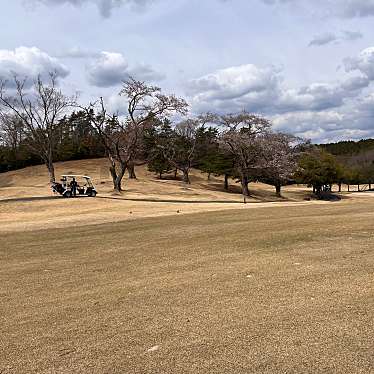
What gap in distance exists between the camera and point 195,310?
668 cm

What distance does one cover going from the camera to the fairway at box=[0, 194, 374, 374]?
16.5 ft

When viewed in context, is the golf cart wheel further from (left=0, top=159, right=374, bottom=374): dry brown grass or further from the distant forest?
the distant forest

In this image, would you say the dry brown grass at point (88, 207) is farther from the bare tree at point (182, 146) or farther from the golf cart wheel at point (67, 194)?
the bare tree at point (182, 146)

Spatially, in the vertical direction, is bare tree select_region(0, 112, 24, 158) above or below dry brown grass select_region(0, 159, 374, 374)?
above

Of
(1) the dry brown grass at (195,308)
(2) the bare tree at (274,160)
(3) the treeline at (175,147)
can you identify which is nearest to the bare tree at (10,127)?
(3) the treeline at (175,147)

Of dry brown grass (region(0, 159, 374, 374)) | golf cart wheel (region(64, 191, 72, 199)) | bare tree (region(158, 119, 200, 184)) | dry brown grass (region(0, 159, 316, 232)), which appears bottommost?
dry brown grass (region(0, 159, 316, 232))

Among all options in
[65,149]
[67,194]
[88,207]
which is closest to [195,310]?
[88,207]

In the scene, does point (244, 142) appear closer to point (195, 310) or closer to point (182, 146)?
point (182, 146)

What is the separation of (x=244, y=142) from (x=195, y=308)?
5588cm

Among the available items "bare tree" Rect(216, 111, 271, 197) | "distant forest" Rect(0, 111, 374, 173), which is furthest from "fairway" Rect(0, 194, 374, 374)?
"distant forest" Rect(0, 111, 374, 173)

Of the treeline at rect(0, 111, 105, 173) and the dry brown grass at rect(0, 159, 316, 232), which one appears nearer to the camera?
the dry brown grass at rect(0, 159, 316, 232)

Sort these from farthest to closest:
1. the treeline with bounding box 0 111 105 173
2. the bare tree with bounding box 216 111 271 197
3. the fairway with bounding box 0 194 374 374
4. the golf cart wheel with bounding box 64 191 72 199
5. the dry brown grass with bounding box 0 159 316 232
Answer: the treeline with bounding box 0 111 105 173
the bare tree with bounding box 216 111 271 197
the golf cart wheel with bounding box 64 191 72 199
the dry brown grass with bounding box 0 159 316 232
the fairway with bounding box 0 194 374 374

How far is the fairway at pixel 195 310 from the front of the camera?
16.5 ft

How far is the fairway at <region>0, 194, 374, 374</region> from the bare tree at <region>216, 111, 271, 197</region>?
49454 mm
